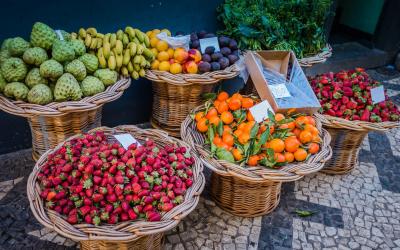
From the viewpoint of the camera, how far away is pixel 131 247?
68.7 inches

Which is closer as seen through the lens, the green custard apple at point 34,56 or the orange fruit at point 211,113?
the green custard apple at point 34,56

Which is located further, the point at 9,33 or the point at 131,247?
the point at 9,33

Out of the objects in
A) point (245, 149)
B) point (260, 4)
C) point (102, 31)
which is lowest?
point (245, 149)

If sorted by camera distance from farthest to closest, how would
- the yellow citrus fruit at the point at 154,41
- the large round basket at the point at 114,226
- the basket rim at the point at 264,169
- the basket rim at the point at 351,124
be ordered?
the yellow citrus fruit at the point at 154,41 → the basket rim at the point at 351,124 → the basket rim at the point at 264,169 → the large round basket at the point at 114,226

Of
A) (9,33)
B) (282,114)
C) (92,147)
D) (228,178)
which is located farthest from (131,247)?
(9,33)

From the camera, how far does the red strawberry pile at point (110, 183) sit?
5.17 ft

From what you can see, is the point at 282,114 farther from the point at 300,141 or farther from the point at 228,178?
the point at 228,178

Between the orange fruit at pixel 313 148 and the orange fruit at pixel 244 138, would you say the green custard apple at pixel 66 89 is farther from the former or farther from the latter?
the orange fruit at pixel 313 148

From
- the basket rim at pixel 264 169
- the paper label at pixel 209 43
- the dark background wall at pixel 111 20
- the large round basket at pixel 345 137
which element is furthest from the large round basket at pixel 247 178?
the dark background wall at pixel 111 20

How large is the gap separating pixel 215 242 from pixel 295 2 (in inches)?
83.0

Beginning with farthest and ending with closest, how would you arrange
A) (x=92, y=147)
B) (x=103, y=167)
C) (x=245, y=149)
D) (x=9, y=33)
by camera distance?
1. (x=9, y=33)
2. (x=245, y=149)
3. (x=92, y=147)
4. (x=103, y=167)

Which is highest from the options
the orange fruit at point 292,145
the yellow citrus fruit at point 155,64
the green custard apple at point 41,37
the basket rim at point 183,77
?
the green custard apple at point 41,37

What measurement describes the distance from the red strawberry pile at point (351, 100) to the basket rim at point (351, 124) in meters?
0.08

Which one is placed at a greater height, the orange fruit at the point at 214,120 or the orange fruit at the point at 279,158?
the orange fruit at the point at 214,120
